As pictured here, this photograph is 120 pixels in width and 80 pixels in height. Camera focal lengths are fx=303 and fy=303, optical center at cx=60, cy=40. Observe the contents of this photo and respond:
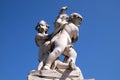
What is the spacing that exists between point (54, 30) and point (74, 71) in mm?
1601

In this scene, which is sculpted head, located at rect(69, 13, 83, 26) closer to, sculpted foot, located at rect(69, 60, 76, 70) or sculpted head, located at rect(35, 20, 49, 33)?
sculpted head, located at rect(35, 20, 49, 33)

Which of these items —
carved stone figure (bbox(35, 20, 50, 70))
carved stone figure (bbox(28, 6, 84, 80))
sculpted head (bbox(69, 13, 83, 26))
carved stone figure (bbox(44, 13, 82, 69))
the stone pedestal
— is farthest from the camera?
sculpted head (bbox(69, 13, 83, 26))

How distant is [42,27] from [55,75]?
5.88 feet

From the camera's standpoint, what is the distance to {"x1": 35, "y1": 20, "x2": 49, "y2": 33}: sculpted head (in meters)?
9.09

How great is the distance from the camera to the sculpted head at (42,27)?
9.09 metres

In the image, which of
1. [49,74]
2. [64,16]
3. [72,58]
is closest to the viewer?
[49,74]

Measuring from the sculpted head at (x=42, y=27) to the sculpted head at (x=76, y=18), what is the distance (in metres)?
0.82

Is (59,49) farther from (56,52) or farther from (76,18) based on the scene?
(76,18)

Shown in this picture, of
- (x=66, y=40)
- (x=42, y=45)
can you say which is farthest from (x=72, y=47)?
(x=42, y=45)

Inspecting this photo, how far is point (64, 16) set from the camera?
928 centimetres

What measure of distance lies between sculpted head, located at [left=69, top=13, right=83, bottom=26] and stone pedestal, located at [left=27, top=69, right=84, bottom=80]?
1654 millimetres

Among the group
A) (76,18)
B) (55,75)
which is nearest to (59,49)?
(55,75)

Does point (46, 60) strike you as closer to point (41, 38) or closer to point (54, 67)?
point (54, 67)

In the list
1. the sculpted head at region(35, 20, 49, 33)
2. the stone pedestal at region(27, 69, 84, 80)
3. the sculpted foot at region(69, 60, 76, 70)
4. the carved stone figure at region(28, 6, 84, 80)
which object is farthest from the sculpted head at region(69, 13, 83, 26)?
the stone pedestal at region(27, 69, 84, 80)
